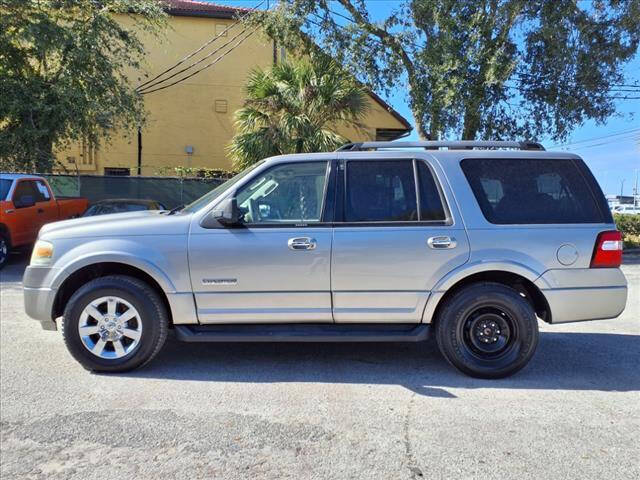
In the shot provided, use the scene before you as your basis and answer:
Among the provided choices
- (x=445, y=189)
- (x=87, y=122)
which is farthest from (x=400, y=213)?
(x=87, y=122)

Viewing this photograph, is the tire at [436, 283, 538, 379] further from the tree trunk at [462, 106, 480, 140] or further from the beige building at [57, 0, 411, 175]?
the beige building at [57, 0, 411, 175]

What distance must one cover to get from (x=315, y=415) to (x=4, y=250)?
8.77 metres

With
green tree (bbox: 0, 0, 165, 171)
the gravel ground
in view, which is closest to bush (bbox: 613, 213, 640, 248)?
the gravel ground

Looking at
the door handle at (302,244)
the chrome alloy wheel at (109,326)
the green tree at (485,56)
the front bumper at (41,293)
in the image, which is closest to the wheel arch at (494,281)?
the door handle at (302,244)

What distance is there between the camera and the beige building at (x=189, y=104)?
65.7 feet

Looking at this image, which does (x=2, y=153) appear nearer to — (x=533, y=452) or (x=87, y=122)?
(x=87, y=122)

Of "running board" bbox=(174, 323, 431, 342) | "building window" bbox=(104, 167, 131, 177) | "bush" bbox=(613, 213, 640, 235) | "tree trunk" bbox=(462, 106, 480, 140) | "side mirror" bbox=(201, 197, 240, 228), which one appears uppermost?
"tree trunk" bbox=(462, 106, 480, 140)

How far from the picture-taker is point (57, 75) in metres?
13.6

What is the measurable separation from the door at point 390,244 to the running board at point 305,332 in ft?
0.30

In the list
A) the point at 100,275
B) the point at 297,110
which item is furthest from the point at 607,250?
the point at 297,110

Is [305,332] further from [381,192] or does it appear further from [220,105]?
[220,105]

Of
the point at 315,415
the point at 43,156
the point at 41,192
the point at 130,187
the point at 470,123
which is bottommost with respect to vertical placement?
the point at 315,415

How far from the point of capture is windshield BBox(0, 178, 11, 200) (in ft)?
33.2

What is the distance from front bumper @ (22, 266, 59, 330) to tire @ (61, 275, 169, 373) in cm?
16
